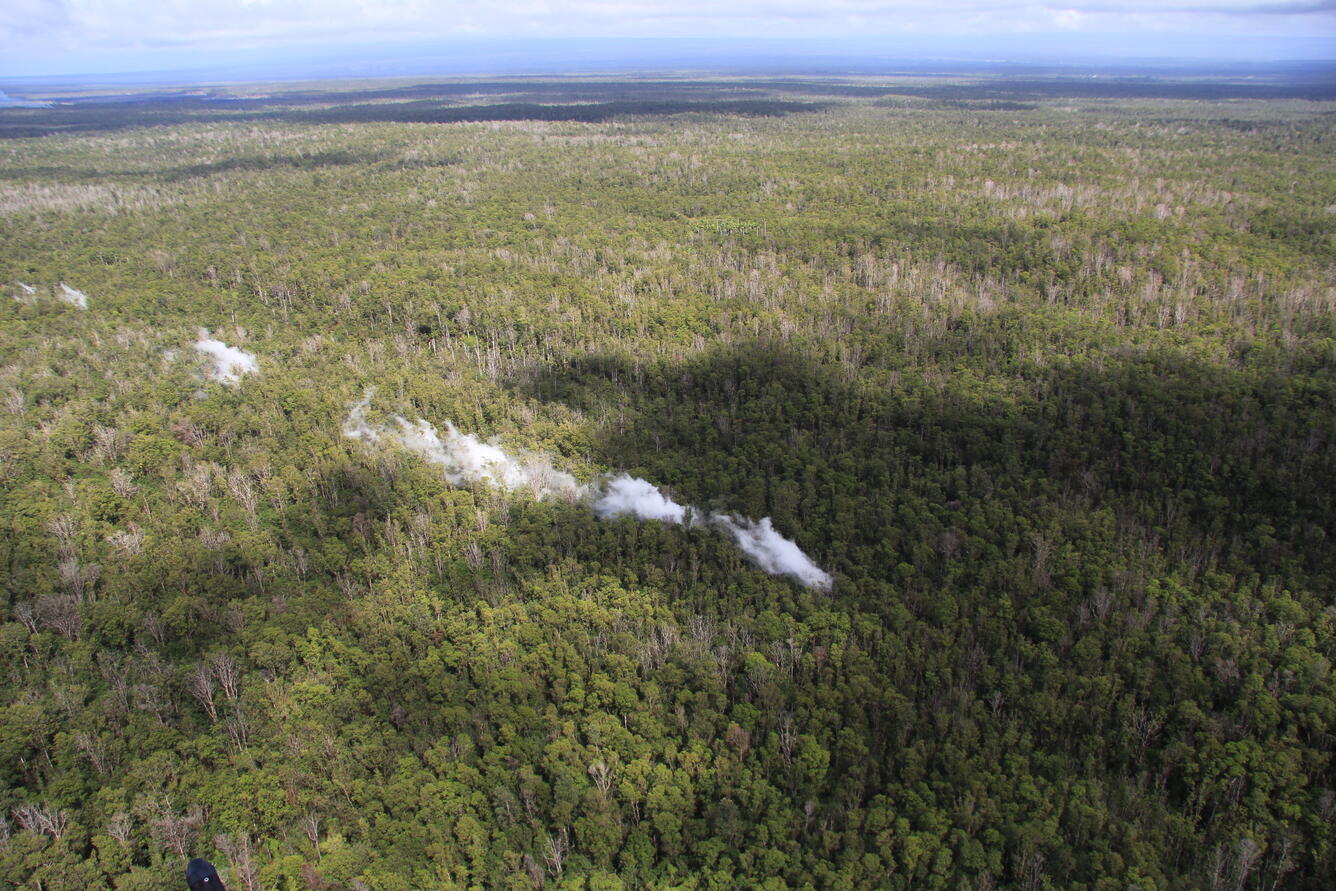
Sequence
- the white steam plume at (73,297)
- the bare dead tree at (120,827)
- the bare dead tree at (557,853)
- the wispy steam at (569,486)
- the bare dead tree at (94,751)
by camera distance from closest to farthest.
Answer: the bare dead tree at (120,827)
the bare dead tree at (557,853)
the bare dead tree at (94,751)
the wispy steam at (569,486)
the white steam plume at (73,297)

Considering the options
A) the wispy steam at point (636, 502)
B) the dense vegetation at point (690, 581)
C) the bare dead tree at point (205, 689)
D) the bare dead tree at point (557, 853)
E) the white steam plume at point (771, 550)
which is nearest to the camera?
the bare dead tree at point (557, 853)

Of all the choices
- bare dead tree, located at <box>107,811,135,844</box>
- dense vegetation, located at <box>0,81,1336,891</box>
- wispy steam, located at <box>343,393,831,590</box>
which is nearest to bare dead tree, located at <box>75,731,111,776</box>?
dense vegetation, located at <box>0,81,1336,891</box>

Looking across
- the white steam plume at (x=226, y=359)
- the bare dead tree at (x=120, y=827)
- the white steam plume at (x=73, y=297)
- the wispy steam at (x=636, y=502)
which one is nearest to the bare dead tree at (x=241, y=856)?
the bare dead tree at (x=120, y=827)

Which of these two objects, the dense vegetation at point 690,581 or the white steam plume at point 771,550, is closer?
the dense vegetation at point 690,581

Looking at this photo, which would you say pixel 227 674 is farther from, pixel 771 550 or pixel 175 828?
pixel 771 550

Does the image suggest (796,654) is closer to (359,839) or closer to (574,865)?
(574,865)

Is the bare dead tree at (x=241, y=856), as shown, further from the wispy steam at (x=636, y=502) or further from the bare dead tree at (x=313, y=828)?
the wispy steam at (x=636, y=502)

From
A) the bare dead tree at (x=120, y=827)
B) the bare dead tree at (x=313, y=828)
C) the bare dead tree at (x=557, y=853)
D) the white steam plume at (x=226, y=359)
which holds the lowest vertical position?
the bare dead tree at (x=557, y=853)
